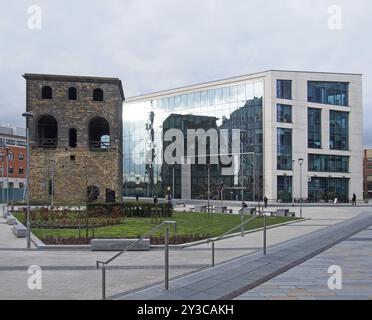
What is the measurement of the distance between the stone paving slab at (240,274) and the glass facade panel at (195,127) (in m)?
42.0

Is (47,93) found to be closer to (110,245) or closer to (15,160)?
(110,245)

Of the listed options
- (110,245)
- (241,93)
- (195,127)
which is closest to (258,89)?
(241,93)

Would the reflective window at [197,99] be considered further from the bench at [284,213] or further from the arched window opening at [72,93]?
Result: the bench at [284,213]

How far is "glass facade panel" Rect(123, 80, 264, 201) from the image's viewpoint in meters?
63.2

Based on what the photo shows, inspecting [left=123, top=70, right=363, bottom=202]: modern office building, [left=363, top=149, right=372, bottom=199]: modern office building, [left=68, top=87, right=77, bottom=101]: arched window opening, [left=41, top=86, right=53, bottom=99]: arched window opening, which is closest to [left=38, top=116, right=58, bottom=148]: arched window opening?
[left=41, top=86, right=53, bottom=99]: arched window opening

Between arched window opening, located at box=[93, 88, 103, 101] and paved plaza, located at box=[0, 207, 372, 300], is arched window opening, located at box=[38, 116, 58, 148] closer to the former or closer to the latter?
arched window opening, located at box=[93, 88, 103, 101]

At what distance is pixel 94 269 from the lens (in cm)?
1059

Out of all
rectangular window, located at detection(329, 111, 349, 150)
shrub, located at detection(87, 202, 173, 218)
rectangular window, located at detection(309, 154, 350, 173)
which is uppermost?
rectangular window, located at detection(329, 111, 349, 150)

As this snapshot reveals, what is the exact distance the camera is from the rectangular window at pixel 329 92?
6588 cm

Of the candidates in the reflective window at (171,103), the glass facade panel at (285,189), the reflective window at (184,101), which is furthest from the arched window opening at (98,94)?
the glass facade panel at (285,189)

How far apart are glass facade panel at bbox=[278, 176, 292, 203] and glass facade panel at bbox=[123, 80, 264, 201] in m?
2.94

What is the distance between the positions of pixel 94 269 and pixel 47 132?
1670 inches

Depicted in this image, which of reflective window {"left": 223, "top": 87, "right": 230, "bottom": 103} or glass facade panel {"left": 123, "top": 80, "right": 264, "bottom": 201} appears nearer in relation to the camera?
glass facade panel {"left": 123, "top": 80, "right": 264, "bottom": 201}

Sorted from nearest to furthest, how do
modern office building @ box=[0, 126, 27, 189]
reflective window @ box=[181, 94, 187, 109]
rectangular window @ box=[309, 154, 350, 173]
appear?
rectangular window @ box=[309, 154, 350, 173], reflective window @ box=[181, 94, 187, 109], modern office building @ box=[0, 126, 27, 189]
